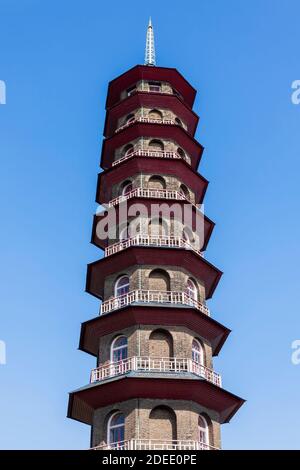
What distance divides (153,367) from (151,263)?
18.8ft

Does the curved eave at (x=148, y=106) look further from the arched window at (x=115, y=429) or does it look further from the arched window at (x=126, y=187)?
the arched window at (x=115, y=429)

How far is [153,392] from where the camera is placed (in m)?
27.5

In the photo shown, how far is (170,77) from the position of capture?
41.8 metres

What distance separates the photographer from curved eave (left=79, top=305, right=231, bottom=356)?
29.8m

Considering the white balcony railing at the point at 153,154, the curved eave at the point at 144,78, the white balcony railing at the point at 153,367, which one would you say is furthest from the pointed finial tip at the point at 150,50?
the white balcony railing at the point at 153,367

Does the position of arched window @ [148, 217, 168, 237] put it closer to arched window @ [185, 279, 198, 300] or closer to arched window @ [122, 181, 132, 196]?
arched window @ [185, 279, 198, 300]

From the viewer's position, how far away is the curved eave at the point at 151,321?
29.8 metres

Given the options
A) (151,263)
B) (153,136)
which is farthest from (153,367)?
(153,136)

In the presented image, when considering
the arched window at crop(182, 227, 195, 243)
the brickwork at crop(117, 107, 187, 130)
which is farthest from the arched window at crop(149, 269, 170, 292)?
the brickwork at crop(117, 107, 187, 130)

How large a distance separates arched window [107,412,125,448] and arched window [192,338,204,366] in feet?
14.7

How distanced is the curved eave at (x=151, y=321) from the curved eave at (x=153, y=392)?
3.20 m

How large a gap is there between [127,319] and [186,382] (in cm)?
436
